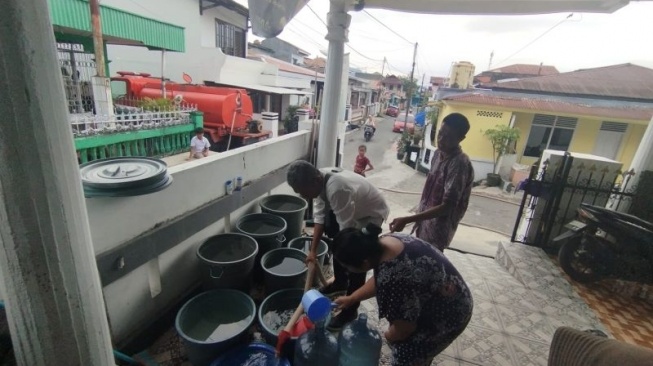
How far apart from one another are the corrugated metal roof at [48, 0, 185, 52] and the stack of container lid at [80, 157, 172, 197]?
4.08 meters

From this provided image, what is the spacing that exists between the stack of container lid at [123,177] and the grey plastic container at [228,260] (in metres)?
0.95

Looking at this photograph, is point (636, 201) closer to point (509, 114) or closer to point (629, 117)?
point (509, 114)

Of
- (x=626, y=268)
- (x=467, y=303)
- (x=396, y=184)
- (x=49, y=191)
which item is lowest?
(x=396, y=184)

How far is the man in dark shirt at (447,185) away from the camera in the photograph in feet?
9.00

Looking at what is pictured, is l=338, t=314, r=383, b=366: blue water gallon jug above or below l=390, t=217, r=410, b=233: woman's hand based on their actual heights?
below

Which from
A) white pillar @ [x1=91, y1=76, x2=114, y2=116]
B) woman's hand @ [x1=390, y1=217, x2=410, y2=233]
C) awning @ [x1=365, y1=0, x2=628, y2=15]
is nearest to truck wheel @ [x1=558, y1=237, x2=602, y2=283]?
woman's hand @ [x1=390, y1=217, x2=410, y2=233]

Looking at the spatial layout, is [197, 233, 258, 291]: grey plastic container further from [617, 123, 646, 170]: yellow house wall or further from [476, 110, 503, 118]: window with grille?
[617, 123, 646, 170]: yellow house wall

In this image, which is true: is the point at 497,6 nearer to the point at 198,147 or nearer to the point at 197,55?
the point at 198,147

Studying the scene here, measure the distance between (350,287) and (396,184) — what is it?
12285mm

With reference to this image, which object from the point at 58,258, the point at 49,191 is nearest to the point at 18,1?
the point at 49,191

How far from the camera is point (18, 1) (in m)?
1.08

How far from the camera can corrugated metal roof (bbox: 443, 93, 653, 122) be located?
12.8 metres

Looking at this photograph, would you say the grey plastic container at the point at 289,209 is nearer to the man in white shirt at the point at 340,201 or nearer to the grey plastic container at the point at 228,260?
the grey plastic container at the point at 228,260

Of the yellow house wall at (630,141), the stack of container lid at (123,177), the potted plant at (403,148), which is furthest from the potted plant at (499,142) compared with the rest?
the stack of container lid at (123,177)
